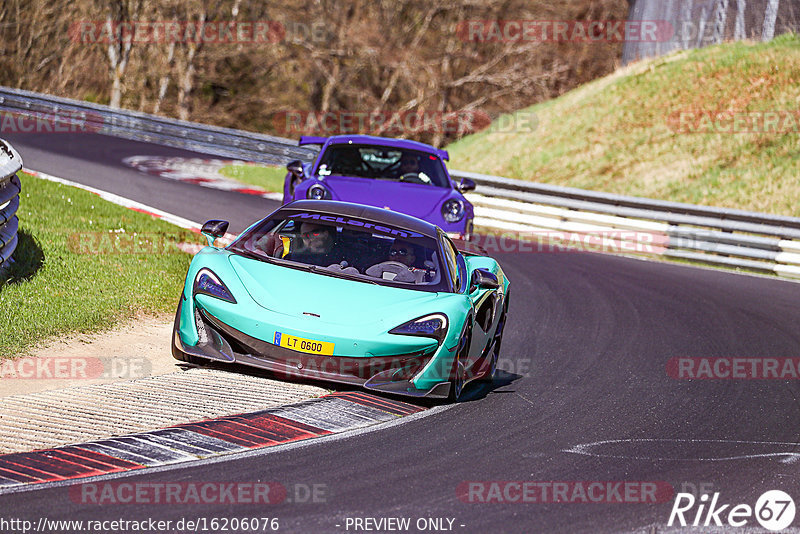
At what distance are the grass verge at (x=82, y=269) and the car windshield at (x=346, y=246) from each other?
5.77ft

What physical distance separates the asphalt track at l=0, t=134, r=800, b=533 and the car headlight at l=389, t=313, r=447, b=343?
562mm

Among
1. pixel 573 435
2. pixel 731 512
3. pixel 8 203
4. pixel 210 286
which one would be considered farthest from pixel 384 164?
pixel 731 512

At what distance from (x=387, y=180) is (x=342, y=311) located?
6464 mm

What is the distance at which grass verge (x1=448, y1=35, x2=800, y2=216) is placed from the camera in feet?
77.8

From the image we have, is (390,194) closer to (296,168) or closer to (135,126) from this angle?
(296,168)

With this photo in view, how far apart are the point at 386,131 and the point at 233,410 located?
35.9 metres

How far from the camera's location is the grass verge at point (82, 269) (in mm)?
8781

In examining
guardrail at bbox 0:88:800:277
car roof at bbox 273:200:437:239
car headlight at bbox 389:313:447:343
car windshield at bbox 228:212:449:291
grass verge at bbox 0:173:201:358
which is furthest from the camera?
guardrail at bbox 0:88:800:277

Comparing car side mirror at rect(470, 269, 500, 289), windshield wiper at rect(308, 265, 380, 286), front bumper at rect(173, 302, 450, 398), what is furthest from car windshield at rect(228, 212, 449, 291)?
front bumper at rect(173, 302, 450, 398)

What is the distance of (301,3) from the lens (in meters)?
43.9

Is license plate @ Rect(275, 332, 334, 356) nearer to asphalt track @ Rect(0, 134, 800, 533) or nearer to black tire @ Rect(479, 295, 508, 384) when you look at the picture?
asphalt track @ Rect(0, 134, 800, 533)

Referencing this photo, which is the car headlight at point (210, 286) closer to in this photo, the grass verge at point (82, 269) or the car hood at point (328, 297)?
the car hood at point (328, 297)

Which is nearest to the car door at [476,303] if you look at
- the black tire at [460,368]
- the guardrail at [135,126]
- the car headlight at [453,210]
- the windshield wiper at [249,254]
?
the black tire at [460,368]

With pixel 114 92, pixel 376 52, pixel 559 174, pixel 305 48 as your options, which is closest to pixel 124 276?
pixel 559 174
